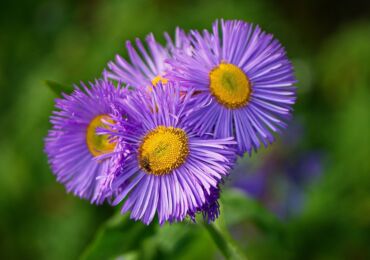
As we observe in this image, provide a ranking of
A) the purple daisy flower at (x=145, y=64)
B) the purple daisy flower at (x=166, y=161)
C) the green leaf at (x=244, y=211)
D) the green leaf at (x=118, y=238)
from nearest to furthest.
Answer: the purple daisy flower at (x=166, y=161) → the purple daisy flower at (x=145, y=64) → the green leaf at (x=118, y=238) → the green leaf at (x=244, y=211)

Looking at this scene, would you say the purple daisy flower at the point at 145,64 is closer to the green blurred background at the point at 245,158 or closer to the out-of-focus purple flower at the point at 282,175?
the green blurred background at the point at 245,158

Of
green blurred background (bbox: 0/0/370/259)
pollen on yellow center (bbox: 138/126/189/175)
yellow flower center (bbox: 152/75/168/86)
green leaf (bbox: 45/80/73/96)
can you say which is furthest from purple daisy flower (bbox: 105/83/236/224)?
green blurred background (bbox: 0/0/370/259)

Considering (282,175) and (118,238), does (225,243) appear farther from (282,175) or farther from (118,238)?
(282,175)

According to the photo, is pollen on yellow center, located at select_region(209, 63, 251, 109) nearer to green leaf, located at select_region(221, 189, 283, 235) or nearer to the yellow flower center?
the yellow flower center

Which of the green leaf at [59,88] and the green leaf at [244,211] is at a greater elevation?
the green leaf at [59,88]

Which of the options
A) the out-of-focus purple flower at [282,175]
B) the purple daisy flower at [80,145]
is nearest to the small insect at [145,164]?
the purple daisy flower at [80,145]

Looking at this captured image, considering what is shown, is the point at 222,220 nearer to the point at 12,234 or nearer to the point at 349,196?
the point at 349,196

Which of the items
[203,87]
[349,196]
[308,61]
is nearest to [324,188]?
[349,196]

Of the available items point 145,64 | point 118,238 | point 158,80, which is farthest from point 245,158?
point 158,80
